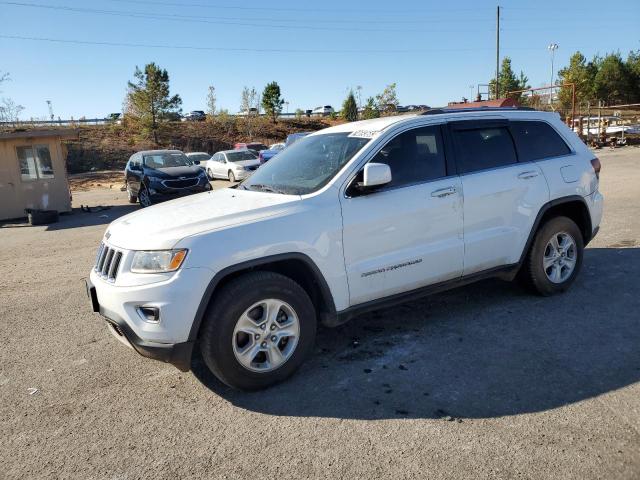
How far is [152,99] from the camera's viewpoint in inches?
1735

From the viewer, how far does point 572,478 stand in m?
2.49

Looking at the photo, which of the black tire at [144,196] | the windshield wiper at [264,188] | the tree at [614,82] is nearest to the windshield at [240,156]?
the black tire at [144,196]

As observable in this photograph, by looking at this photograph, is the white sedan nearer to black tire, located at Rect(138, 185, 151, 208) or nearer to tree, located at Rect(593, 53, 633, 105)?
black tire, located at Rect(138, 185, 151, 208)

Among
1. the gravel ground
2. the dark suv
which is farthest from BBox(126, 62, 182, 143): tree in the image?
the gravel ground

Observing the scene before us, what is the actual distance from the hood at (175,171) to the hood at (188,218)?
1126 cm

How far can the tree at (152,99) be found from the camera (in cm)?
4356

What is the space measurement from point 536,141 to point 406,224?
1.91 m

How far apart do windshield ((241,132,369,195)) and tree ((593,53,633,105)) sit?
61.9 metres

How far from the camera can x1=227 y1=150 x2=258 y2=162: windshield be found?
2400 cm

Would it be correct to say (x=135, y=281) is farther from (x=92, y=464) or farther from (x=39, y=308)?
(x=39, y=308)

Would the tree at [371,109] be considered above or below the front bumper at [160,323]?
above

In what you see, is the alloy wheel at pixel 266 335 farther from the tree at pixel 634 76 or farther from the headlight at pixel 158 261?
the tree at pixel 634 76

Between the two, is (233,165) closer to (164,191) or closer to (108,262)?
(164,191)

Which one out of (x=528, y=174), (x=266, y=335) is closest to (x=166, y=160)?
(x=528, y=174)
